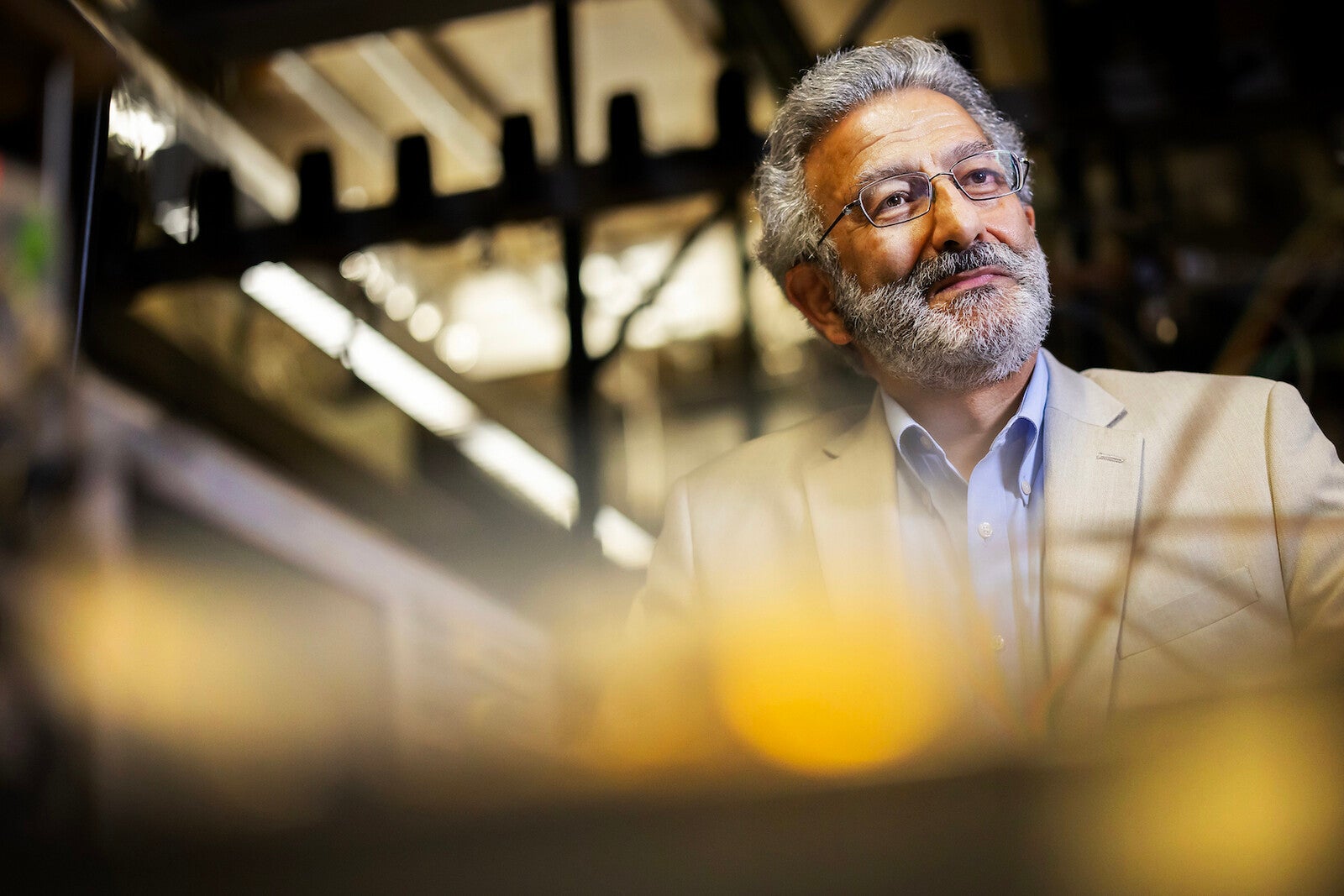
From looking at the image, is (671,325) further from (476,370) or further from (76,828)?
(76,828)

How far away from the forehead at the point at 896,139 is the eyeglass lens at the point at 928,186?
Result: 15 millimetres

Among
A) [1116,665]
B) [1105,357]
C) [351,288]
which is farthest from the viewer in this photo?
[351,288]

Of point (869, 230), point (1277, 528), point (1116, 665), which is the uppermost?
point (869, 230)

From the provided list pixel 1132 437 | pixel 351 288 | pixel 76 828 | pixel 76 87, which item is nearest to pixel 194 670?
pixel 351 288

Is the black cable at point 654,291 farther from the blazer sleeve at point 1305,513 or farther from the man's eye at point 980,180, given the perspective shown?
the blazer sleeve at point 1305,513

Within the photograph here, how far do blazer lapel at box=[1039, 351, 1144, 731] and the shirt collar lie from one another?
0.05 ft

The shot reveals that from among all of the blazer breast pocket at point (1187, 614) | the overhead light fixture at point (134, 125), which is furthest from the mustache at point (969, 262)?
the overhead light fixture at point (134, 125)

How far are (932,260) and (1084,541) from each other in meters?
0.35

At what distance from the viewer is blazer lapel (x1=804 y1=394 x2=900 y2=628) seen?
136 cm

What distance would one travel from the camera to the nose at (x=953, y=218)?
1.29 m

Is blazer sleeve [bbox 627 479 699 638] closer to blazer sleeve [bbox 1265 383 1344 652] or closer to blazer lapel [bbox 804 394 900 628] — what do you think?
blazer lapel [bbox 804 394 900 628]

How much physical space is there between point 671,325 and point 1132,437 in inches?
210

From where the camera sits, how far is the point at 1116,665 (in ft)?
3.85

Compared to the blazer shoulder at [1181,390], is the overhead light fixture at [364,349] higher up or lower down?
higher up
